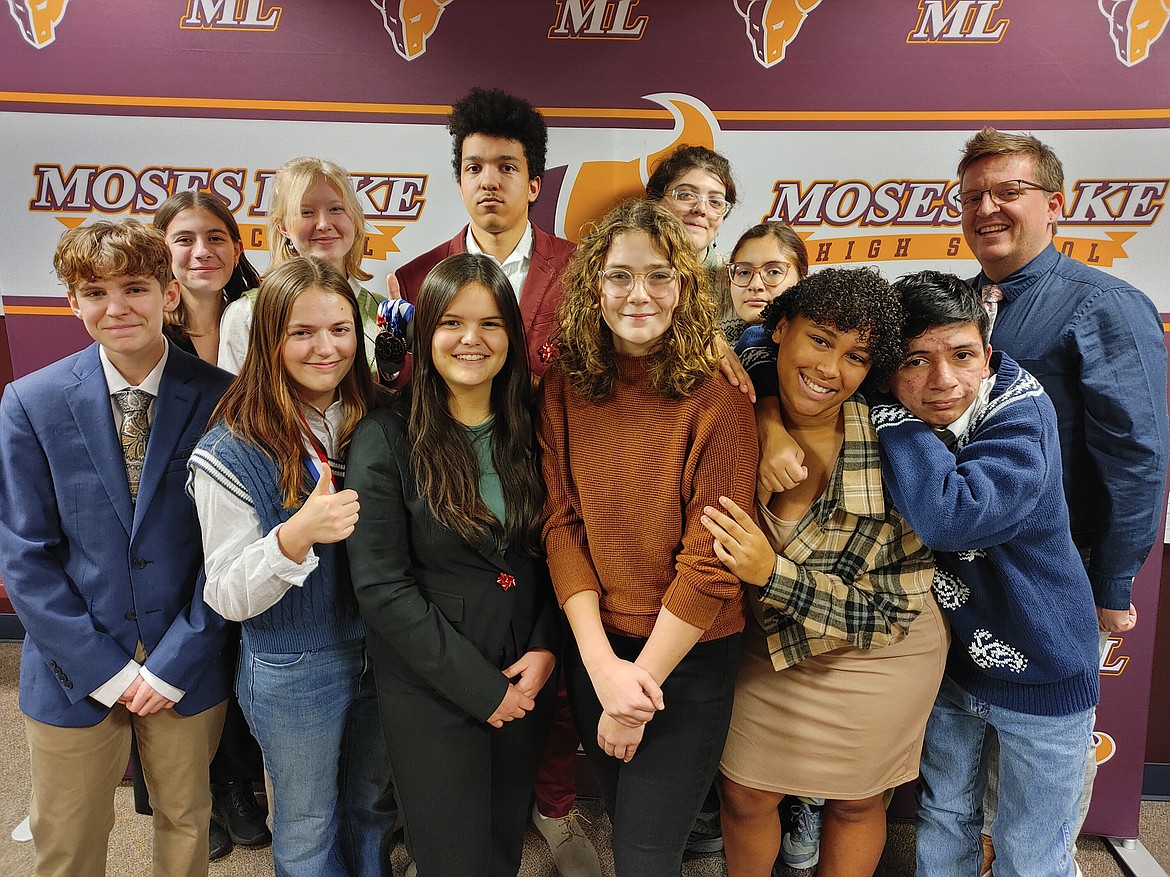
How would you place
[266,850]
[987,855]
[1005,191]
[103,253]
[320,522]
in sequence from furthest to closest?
[266,850], [987,855], [1005,191], [103,253], [320,522]

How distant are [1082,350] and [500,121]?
5.95ft

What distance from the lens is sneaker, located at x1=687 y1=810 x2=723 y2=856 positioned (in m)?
2.42

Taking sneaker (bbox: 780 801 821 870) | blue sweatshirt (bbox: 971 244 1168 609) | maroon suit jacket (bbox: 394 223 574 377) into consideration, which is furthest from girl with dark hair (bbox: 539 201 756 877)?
blue sweatshirt (bbox: 971 244 1168 609)

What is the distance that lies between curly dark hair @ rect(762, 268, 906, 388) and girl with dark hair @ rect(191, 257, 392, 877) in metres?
1.10

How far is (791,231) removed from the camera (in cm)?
235

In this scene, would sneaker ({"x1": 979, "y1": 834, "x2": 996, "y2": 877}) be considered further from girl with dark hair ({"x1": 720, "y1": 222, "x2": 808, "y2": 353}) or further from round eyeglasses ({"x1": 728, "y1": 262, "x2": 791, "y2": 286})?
round eyeglasses ({"x1": 728, "y1": 262, "x2": 791, "y2": 286})

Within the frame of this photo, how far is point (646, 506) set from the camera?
165 cm

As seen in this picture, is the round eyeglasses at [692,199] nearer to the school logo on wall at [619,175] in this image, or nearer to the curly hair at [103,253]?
the school logo on wall at [619,175]

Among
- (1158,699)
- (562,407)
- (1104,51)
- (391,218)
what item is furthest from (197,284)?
(1158,699)

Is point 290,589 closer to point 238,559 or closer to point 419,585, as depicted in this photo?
point 238,559

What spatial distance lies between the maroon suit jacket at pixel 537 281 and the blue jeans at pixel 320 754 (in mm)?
1046

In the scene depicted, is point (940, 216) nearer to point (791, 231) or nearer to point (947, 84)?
point (947, 84)

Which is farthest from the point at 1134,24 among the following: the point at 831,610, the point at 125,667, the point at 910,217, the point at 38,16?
the point at 38,16

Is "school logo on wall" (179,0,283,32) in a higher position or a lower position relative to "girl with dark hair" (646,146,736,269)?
higher
